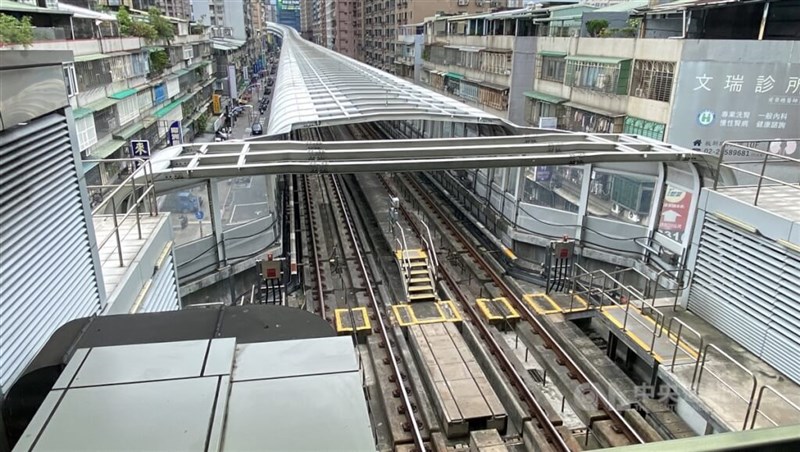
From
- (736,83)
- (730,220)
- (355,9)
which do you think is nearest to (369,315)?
(730,220)

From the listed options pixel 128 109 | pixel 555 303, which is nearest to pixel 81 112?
pixel 128 109

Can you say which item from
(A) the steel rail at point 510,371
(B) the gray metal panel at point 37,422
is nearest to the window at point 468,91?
(A) the steel rail at point 510,371

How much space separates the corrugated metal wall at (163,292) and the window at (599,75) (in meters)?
18.6

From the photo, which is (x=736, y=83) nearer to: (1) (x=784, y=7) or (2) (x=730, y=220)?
(1) (x=784, y=7)

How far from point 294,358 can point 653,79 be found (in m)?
19.5

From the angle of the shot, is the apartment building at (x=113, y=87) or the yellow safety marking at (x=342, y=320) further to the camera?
the apartment building at (x=113, y=87)

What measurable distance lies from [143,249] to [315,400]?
148 inches

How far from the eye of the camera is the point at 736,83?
651 inches

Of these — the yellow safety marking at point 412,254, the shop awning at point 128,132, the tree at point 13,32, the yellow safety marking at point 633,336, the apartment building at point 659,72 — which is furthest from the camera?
the shop awning at point 128,132

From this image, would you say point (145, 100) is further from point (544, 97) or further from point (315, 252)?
point (544, 97)

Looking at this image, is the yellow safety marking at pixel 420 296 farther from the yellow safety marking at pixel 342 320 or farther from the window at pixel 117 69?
the window at pixel 117 69

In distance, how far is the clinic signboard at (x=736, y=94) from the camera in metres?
16.0

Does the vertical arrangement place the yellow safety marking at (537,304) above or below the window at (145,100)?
below

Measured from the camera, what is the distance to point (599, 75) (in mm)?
21234
